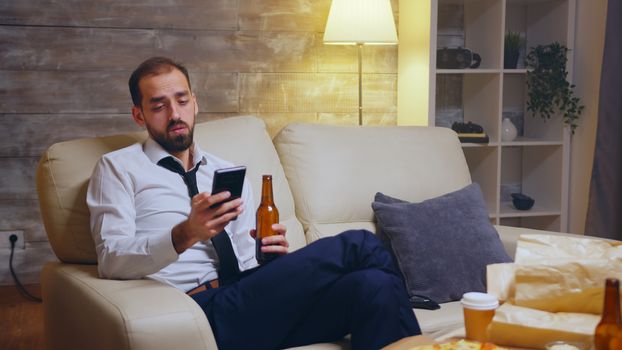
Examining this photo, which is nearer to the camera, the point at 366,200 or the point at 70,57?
the point at 366,200

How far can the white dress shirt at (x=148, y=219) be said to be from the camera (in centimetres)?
183

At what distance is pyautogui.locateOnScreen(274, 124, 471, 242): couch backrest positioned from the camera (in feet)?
8.14

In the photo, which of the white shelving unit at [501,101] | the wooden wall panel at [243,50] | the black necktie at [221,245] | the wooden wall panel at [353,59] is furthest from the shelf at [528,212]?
the black necktie at [221,245]

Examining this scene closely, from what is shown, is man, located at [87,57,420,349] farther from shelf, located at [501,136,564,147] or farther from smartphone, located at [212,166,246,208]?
shelf, located at [501,136,564,147]

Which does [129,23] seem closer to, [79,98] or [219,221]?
[79,98]

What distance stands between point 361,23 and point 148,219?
1668 millimetres

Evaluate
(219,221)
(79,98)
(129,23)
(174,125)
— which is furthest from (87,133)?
(219,221)

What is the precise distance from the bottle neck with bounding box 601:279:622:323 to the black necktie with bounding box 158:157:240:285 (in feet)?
3.62

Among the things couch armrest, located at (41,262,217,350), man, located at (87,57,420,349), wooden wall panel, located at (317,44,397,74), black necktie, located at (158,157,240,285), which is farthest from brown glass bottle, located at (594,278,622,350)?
wooden wall panel, located at (317,44,397,74)

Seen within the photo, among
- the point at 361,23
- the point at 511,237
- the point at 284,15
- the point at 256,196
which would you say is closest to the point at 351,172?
the point at 256,196

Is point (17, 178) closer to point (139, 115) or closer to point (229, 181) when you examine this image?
point (139, 115)

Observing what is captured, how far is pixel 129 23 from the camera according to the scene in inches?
133

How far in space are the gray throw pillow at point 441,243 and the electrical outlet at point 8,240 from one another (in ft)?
5.72

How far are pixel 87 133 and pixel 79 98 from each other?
0.52 feet
